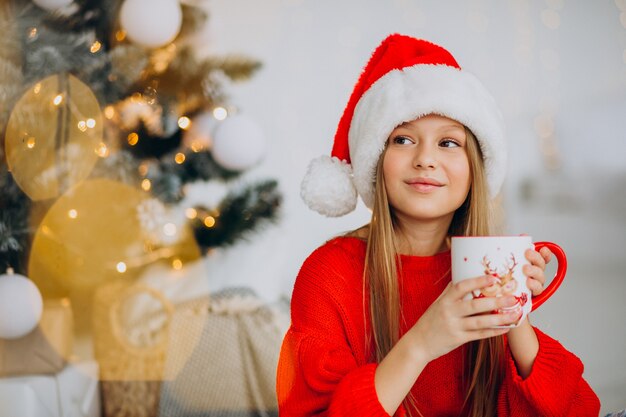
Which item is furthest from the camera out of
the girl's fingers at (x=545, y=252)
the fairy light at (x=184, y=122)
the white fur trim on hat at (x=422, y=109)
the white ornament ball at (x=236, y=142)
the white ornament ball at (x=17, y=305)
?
the fairy light at (x=184, y=122)

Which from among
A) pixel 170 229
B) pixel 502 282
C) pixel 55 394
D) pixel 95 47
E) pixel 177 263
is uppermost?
pixel 95 47

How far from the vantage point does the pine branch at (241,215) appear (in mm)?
2029

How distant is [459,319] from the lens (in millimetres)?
834

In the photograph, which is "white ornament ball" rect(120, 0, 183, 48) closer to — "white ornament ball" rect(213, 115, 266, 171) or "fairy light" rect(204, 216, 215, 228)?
"white ornament ball" rect(213, 115, 266, 171)

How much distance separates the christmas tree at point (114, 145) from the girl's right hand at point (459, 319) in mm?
1110

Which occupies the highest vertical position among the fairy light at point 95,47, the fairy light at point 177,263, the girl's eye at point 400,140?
the fairy light at point 95,47

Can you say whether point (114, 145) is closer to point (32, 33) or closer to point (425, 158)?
point (32, 33)

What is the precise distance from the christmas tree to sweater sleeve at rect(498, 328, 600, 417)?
1.08 m

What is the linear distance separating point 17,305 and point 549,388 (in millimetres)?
1259

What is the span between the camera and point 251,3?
2.63 metres

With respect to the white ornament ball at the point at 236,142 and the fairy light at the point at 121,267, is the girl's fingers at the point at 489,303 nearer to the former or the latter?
the white ornament ball at the point at 236,142

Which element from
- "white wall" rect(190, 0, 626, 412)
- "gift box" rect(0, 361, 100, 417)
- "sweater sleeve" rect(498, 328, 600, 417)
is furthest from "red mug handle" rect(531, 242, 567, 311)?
"white wall" rect(190, 0, 626, 412)

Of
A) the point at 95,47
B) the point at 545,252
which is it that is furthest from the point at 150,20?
the point at 545,252

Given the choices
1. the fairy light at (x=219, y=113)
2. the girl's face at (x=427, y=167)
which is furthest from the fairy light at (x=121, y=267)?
the girl's face at (x=427, y=167)
